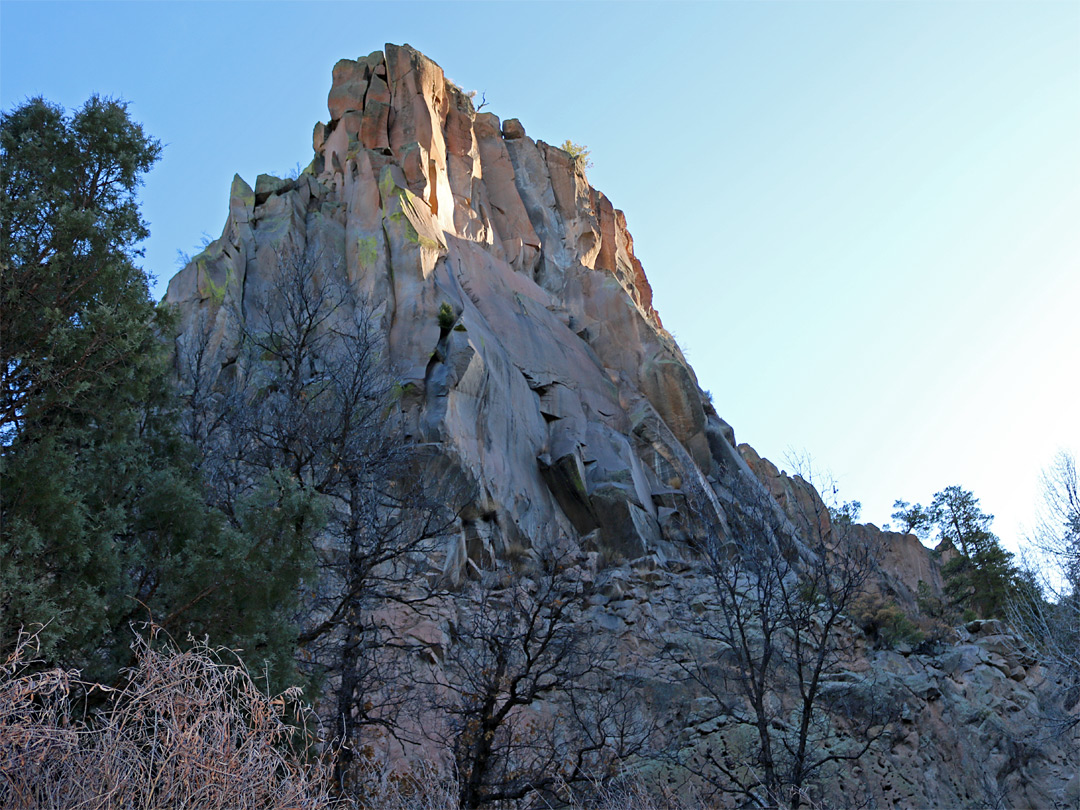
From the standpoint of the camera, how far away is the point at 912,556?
143 feet

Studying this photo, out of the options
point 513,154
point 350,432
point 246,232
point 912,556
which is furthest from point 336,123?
point 912,556

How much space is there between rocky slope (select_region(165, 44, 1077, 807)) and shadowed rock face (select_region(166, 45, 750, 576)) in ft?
0.26

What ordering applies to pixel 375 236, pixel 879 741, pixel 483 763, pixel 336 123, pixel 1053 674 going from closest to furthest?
pixel 483 763 < pixel 879 741 < pixel 1053 674 < pixel 375 236 < pixel 336 123

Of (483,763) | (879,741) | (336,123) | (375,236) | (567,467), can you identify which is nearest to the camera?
(483,763)

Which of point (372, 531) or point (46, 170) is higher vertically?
point (46, 170)

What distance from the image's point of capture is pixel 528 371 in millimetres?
28047

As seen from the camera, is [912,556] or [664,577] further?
[912,556]

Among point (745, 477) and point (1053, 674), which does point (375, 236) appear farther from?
point (1053, 674)

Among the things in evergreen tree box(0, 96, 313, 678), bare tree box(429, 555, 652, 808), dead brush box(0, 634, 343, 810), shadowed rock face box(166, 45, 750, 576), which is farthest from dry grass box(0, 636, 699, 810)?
shadowed rock face box(166, 45, 750, 576)

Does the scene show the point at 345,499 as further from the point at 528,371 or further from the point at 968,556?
the point at 968,556

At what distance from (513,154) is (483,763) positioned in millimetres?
33452

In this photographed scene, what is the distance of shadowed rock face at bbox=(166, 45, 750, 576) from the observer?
943 inches

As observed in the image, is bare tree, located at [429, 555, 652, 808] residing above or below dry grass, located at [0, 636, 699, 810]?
above

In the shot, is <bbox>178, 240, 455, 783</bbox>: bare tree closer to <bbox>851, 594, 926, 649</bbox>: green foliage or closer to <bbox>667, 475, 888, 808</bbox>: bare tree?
<bbox>667, 475, 888, 808</bbox>: bare tree
